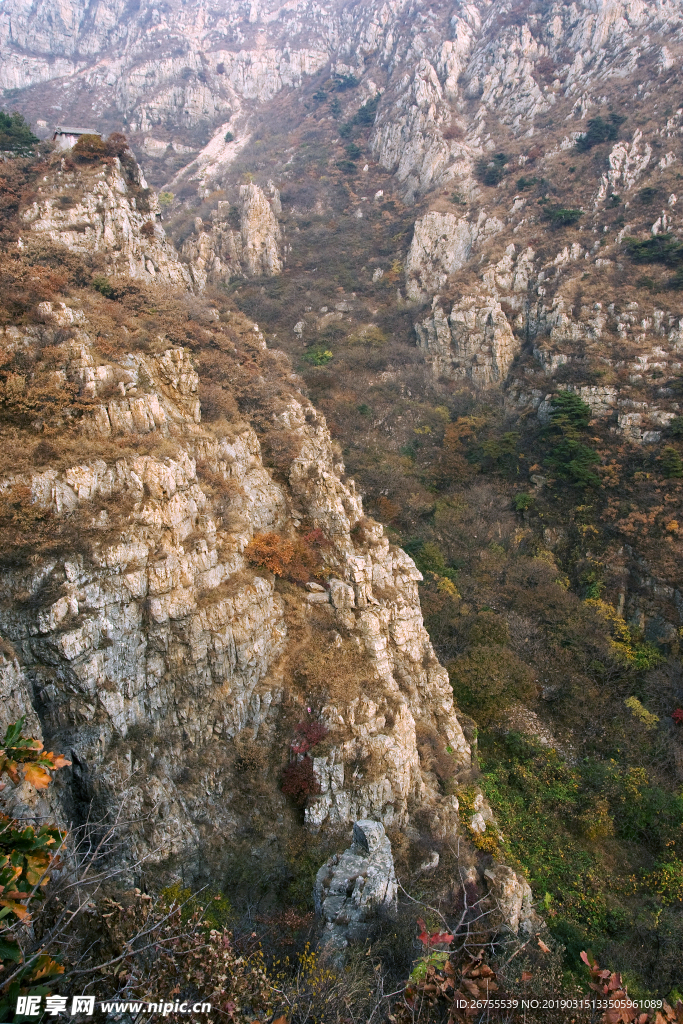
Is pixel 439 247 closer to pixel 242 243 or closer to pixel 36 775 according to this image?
pixel 242 243

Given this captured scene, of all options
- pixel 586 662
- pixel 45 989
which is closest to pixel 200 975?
pixel 45 989

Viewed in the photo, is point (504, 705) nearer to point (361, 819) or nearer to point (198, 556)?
point (361, 819)

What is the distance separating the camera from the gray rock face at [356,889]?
428 inches

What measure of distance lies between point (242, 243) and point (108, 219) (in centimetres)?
2264

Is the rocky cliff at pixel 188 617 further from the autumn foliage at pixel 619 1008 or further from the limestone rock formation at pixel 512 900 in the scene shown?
the autumn foliage at pixel 619 1008

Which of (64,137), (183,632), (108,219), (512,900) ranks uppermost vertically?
(64,137)

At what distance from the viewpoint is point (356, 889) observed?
11164mm

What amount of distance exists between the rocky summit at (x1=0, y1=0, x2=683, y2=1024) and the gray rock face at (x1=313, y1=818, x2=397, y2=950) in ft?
0.22

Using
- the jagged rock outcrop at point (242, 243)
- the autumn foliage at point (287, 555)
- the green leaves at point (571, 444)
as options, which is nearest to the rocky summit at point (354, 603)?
the autumn foliage at point (287, 555)

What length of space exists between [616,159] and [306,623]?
141ft

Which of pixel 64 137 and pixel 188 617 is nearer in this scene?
pixel 188 617

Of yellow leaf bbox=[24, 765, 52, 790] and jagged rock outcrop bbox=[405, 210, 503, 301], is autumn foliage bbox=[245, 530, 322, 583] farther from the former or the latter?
jagged rock outcrop bbox=[405, 210, 503, 301]

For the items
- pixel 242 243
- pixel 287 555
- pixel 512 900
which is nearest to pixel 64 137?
pixel 242 243

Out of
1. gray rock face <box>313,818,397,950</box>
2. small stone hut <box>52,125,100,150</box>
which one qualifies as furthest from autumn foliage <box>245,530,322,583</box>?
small stone hut <box>52,125,100,150</box>
